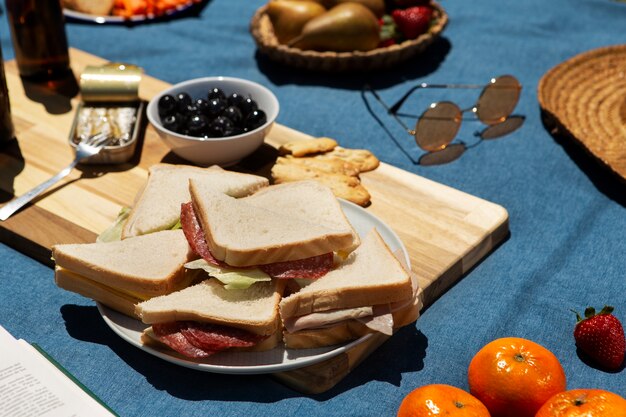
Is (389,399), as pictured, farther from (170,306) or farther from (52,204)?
(52,204)

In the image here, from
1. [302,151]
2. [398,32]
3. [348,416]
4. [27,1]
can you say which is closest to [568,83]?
[398,32]

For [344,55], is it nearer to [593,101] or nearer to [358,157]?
[358,157]

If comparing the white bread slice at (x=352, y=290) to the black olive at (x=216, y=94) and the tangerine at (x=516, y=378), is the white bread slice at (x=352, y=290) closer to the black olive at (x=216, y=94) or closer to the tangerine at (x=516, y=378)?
the tangerine at (x=516, y=378)

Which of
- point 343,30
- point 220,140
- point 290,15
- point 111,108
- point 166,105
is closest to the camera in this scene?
point 220,140

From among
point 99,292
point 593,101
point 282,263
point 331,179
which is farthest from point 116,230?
point 593,101

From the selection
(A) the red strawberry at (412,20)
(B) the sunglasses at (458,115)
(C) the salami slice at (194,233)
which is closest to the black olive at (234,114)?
(C) the salami slice at (194,233)
